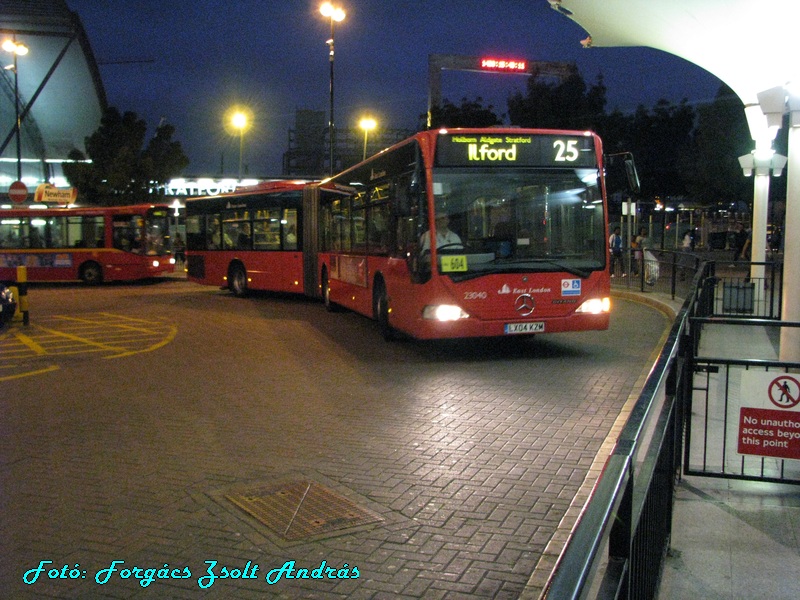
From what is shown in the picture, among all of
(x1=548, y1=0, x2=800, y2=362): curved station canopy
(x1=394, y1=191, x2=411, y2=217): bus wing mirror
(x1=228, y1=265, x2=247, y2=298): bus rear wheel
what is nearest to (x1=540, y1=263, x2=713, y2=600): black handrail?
(x1=548, y1=0, x2=800, y2=362): curved station canopy

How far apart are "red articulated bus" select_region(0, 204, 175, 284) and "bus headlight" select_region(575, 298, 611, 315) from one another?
21.7 m

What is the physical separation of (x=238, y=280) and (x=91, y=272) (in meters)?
9.06

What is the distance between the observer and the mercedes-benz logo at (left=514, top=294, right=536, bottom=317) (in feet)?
37.1

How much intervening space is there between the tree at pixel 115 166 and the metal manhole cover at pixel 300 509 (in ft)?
131

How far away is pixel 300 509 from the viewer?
5477 millimetres

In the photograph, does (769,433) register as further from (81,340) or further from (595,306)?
(81,340)

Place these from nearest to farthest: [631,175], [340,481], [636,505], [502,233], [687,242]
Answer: [636,505] → [340,481] → [502,233] → [631,175] → [687,242]

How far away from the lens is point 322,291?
787 inches

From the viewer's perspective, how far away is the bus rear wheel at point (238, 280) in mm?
23781

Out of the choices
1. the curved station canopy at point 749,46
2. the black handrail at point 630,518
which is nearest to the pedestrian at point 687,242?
the curved station canopy at point 749,46

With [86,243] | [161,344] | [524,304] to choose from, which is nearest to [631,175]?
[524,304]

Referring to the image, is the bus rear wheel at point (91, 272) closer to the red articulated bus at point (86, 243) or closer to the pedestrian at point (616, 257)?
the red articulated bus at point (86, 243)

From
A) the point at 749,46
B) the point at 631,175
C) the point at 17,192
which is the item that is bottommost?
the point at 631,175

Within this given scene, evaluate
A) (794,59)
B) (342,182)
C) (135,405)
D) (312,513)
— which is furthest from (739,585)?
(342,182)
